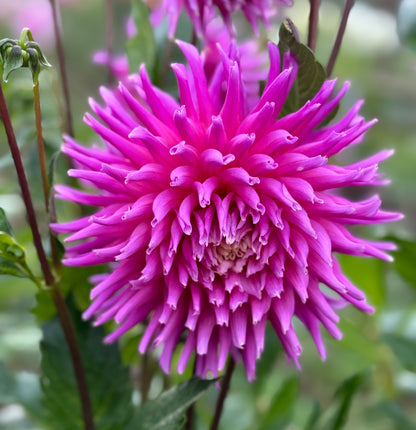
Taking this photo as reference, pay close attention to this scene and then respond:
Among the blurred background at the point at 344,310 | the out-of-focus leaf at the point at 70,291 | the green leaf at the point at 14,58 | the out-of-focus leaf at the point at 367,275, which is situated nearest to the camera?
the green leaf at the point at 14,58

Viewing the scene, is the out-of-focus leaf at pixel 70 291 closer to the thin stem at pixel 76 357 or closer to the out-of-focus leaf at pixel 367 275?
the thin stem at pixel 76 357

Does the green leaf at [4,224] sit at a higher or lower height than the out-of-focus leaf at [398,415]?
higher

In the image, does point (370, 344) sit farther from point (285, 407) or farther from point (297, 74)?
point (297, 74)

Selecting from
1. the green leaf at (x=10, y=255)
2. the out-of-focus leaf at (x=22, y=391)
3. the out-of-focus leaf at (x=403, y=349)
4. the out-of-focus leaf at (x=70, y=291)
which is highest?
the green leaf at (x=10, y=255)

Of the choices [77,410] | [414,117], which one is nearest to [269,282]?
[77,410]

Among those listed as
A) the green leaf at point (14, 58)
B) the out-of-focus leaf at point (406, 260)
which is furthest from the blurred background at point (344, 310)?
the green leaf at point (14, 58)

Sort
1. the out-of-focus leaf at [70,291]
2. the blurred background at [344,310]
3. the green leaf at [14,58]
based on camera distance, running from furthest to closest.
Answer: the blurred background at [344,310], the out-of-focus leaf at [70,291], the green leaf at [14,58]

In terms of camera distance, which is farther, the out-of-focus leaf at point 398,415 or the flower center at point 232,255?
the out-of-focus leaf at point 398,415

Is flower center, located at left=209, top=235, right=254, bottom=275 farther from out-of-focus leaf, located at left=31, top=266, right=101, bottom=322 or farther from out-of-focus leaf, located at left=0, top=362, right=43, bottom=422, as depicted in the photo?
out-of-focus leaf, located at left=0, top=362, right=43, bottom=422
